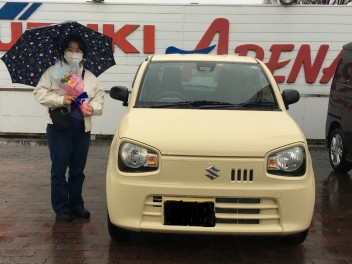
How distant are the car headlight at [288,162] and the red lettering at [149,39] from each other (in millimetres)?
6515

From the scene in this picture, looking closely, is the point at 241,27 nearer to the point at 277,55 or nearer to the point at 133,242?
the point at 277,55

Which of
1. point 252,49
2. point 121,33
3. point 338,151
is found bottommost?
point 338,151

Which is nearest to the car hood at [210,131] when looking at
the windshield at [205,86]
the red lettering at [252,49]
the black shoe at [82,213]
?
the windshield at [205,86]

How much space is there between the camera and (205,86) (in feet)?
15.1

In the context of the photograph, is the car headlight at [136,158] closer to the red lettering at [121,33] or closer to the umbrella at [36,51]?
the umbrella at [36,51]

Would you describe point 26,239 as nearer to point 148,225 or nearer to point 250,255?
point 148,225

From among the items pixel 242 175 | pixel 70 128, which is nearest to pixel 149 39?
pixel 70 128

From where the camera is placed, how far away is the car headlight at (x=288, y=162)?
11.5 feet

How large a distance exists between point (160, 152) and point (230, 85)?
1470 millimetres

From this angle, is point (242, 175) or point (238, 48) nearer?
point (242, 175)

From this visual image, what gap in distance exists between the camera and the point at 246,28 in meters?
9.51

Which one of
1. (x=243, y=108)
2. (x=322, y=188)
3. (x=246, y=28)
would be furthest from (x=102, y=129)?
(x=243, y=108)

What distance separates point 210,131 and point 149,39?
20.8 ft

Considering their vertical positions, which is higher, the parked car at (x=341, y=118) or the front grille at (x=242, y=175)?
the front grille at (x=242, y=175)
